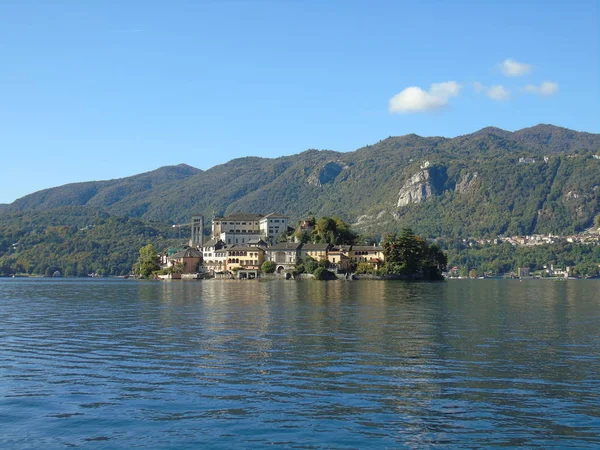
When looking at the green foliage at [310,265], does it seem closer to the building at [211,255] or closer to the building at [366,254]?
the building at [366,254]

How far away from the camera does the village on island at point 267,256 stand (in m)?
157

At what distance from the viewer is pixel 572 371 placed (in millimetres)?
28844

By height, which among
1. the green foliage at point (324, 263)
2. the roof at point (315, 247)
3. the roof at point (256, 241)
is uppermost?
the roof at point (256, 241)

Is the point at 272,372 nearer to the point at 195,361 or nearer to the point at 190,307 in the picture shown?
the point at 195,361

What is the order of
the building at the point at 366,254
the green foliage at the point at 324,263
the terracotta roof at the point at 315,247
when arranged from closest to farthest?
the green foliage at the point at 324,263, the building at the point at 366,254, the terracotta roof at the point at 315,247

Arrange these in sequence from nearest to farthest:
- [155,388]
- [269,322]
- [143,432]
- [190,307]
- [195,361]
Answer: [143,432]
[155,388]
[195,361]
[269,322]
[190,307]

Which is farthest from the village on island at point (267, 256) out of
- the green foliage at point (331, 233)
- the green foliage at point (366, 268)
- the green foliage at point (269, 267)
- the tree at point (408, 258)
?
the tree at point (408, 258)

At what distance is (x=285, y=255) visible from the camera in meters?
163

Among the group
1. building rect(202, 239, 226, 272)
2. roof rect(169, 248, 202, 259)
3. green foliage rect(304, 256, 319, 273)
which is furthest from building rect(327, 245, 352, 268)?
roof rect(169, 248, 202, 259)

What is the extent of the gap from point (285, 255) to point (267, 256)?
8.07m

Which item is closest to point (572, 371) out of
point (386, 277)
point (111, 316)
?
point (111, 316)

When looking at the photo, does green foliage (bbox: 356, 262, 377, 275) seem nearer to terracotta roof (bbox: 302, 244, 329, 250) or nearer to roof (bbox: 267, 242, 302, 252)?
terracotta roof (bbox: 302, 244, 329, 250)

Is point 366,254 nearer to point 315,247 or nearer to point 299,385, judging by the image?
point 315,247

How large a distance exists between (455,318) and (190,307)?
24.5 meters
